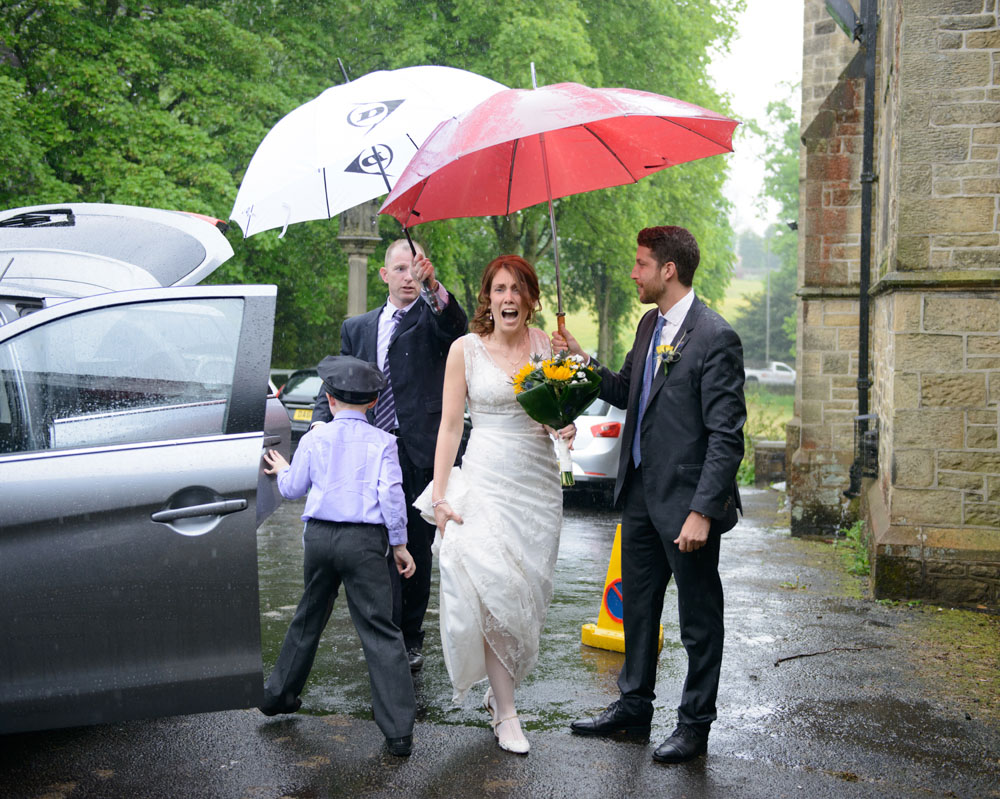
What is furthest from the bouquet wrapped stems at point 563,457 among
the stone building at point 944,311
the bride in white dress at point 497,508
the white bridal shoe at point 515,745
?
the stone building at point 944,311

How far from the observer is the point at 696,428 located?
445 cm

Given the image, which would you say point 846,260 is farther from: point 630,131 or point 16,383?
point 16,383

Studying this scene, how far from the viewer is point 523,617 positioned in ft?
14.7

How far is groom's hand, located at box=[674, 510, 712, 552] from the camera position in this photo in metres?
4.32

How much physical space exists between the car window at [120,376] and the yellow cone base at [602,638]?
2.87m

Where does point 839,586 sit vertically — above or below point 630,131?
below

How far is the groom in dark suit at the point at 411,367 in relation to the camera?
17.8 feet

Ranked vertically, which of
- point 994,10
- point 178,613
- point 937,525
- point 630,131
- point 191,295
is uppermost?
point 994,10

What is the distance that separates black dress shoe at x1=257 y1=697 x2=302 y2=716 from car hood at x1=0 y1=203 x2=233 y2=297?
201 cm

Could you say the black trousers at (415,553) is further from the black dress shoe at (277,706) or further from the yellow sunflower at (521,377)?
the yellow sunflower at (521,377)

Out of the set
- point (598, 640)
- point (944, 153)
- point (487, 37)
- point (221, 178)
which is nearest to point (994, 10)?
point (944, 153)

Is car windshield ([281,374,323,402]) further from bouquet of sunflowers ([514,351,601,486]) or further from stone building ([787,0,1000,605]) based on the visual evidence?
bouquet of sunflowers ([514,351,601,486])

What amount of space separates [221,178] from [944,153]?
515 inches

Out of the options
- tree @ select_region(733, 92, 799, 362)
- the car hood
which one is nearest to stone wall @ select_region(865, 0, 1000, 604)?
the car hood
